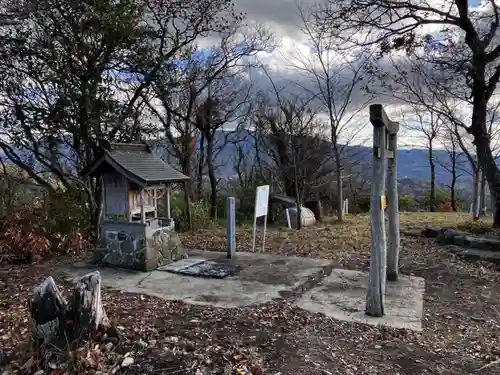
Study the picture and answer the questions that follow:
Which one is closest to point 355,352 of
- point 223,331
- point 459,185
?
point 223,331

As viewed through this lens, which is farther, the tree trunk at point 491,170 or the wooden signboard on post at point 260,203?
the tree trunk at point 491,170

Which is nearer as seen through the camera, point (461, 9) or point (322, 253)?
point (322, 253)

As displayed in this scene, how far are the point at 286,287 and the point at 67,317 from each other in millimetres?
2511

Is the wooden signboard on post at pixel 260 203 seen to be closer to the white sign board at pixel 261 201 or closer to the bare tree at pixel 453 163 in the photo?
the white sign board at pixel 261 201

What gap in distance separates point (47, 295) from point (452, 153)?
707 inches

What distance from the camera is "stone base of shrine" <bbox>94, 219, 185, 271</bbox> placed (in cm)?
549

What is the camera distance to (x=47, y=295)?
3127mm

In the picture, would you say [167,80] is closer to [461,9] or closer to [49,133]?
[49,133]

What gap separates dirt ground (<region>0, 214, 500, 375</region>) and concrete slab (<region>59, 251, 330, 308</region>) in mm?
250

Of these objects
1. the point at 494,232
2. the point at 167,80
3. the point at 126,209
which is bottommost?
the point at 494,232

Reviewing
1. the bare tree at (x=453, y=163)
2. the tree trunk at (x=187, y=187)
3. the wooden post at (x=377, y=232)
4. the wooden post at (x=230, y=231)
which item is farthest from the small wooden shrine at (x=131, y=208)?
the bare tree at (x=453, y=163)

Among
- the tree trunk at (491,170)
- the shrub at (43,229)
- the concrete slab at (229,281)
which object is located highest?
the tree trunk at (491,170)

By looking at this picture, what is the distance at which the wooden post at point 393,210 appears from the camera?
4756 mm

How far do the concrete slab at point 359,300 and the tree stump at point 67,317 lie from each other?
2.05 meters
